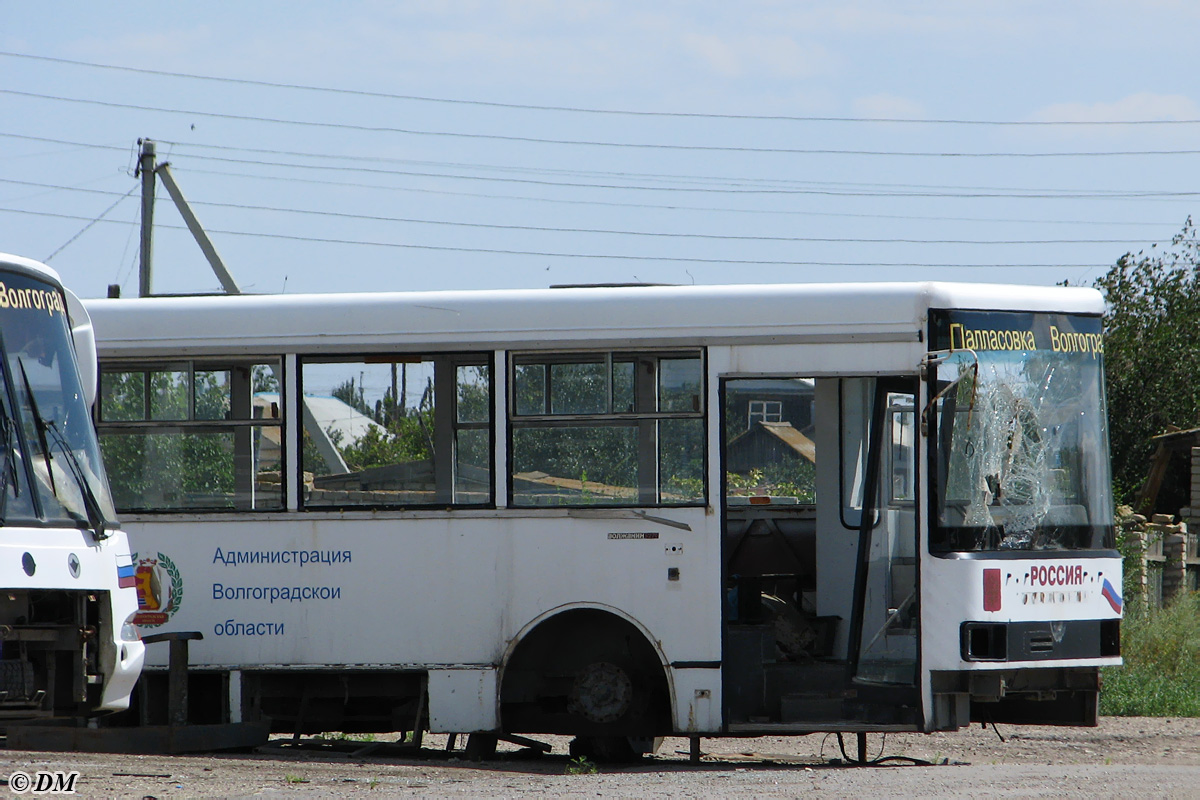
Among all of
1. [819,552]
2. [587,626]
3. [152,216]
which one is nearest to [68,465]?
[587,626]

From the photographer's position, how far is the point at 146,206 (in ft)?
70.7

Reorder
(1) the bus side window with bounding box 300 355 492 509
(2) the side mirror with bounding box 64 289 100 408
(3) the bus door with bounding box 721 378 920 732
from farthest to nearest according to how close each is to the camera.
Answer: (1) the bus side window with bounding box 300 355 492 509, (3) the bus door with bounding box 721 378 920 732, (2) the side mirror with bounding box 64 289 100 408

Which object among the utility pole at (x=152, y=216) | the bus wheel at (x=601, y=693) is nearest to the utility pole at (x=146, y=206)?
the utility pole at (x=152, y=216)

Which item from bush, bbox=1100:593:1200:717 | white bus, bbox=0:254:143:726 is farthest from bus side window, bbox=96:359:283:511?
bush, bbox=1100:593:1200:717

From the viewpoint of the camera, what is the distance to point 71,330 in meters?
7.65

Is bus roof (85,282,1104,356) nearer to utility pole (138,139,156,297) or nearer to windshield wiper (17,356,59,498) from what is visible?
windshield wiper (17,356,59,498)

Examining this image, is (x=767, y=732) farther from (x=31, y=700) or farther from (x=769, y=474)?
(x=31, y=700)

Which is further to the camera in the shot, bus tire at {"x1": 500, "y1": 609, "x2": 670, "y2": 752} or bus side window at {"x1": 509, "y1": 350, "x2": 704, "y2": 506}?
bus tire at {"x1": 500, "y1": 609, "x2": 670, "y2": 752}

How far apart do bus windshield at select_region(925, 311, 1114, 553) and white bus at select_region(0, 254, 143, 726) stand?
4798 mm

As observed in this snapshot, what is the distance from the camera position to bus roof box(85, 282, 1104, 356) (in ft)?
28.3

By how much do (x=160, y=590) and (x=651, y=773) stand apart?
347 cm

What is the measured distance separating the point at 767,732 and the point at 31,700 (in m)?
4.34

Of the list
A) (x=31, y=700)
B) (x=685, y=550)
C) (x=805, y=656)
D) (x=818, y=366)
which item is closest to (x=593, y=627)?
(x=685, y=550)

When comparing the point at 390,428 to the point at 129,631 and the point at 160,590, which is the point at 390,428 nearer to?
the point at 160,590
